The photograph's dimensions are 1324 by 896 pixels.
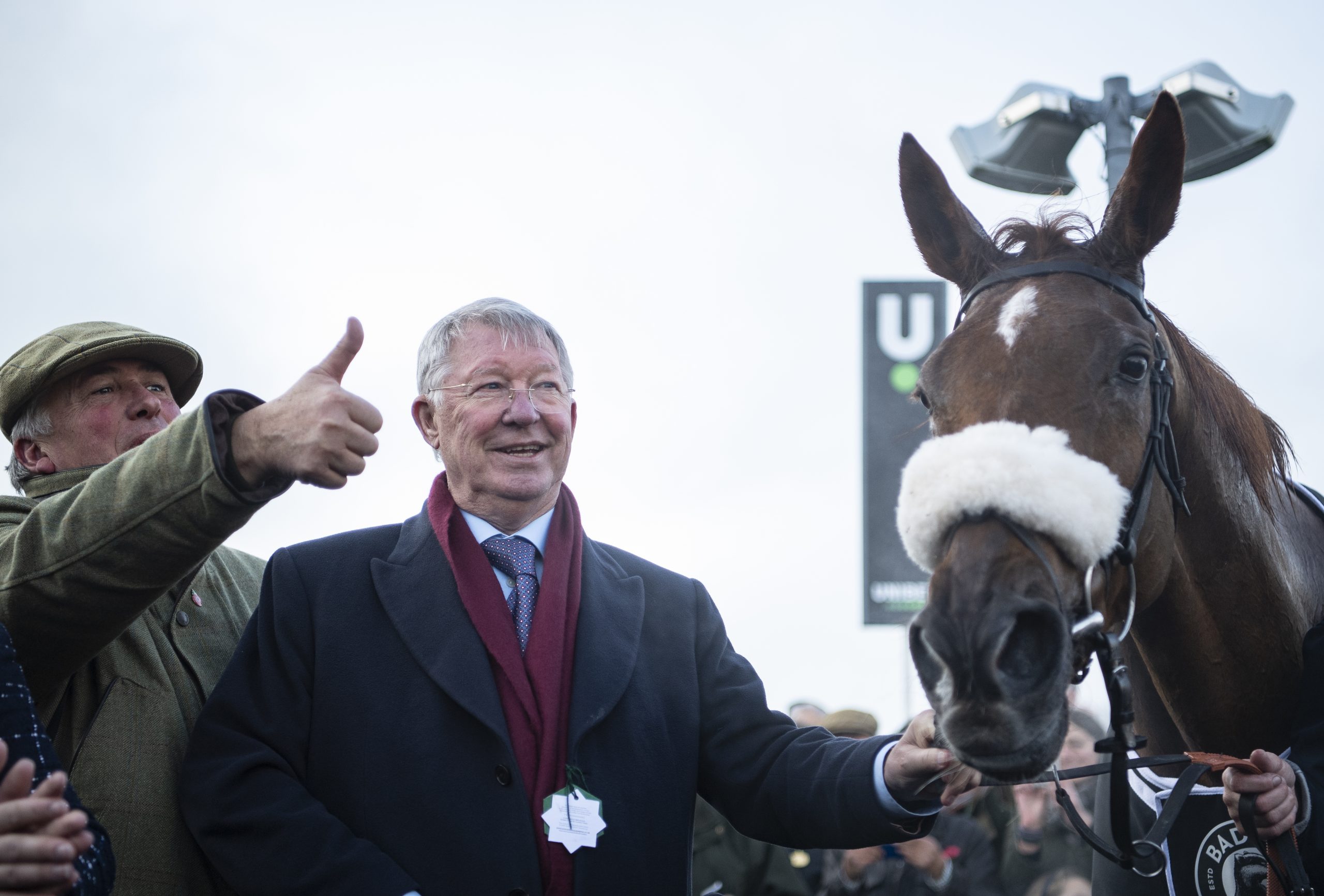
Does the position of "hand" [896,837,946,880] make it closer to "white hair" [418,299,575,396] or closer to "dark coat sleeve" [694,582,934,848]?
"dark coat sleeve" [694,582,934,848]

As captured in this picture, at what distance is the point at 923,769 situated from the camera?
2643 mm

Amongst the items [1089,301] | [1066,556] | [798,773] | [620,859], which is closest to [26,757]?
[620,859]

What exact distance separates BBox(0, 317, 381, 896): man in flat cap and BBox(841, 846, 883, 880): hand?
4321 millimetres

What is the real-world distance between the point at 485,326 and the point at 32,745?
1.71 meters

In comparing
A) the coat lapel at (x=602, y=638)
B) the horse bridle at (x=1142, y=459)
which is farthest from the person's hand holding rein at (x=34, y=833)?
the horse bridle at (x=1142, y=459)

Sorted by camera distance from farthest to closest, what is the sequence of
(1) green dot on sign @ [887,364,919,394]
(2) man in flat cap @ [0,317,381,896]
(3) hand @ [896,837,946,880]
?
(1) green dot on sign @ [887,364,919,394] → (3) hand @ [896,837,946,880] → (2) man in flat cap @ [0,317,381,896]

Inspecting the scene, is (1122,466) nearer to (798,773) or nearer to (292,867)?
(798,773)

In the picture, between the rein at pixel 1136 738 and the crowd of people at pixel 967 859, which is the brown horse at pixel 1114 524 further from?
the crowd of people at pixel 967 859

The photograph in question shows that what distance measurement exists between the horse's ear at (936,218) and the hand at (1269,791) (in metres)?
1.50

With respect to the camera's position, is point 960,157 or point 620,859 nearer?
point 620,859

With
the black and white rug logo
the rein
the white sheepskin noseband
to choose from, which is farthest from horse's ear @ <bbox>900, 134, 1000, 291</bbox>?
the black and white rug logo

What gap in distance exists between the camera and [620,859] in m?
2.83

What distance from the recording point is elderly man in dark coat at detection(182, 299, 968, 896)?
8.84 feet

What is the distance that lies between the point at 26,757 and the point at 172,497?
59cm
